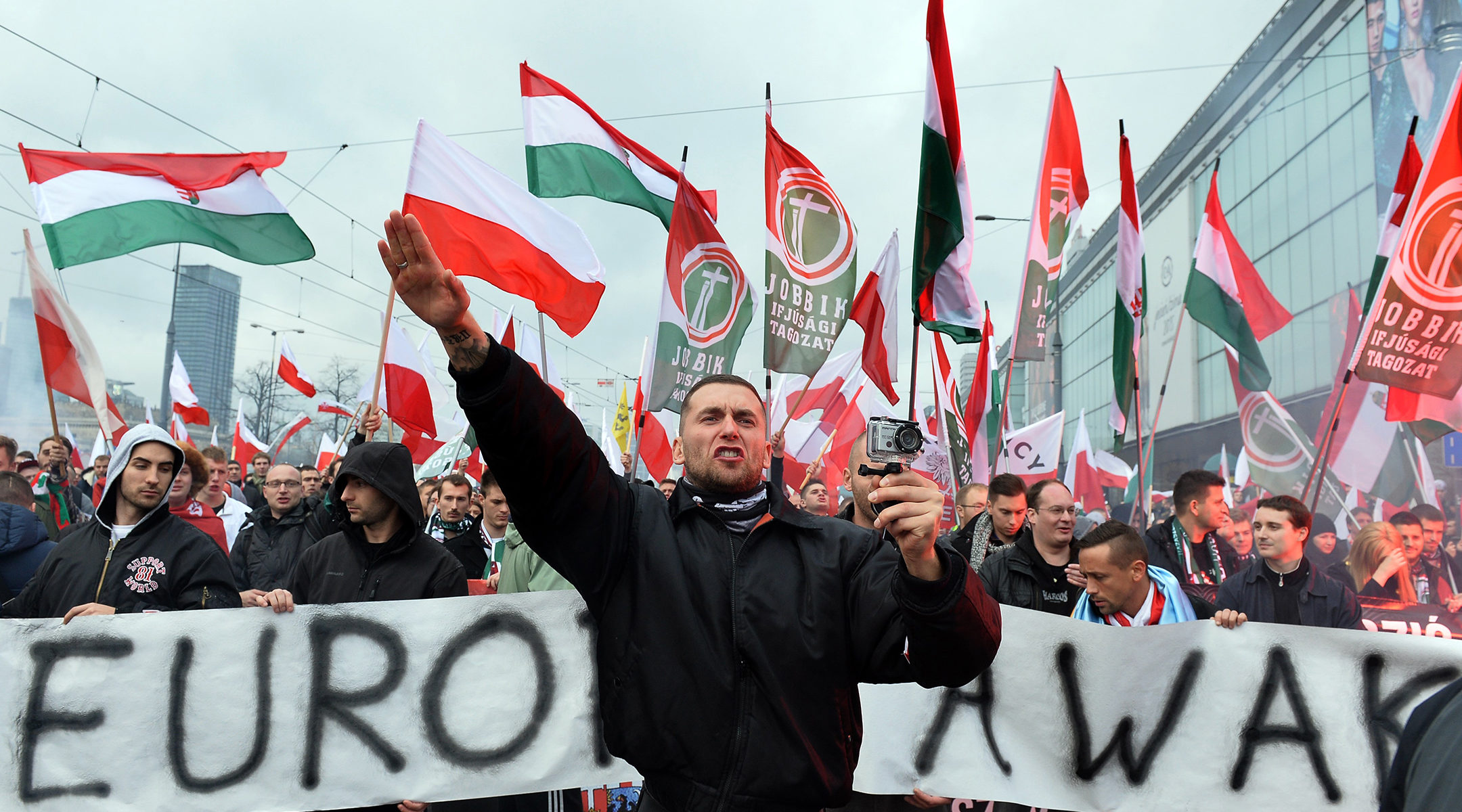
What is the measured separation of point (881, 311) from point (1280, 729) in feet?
17.6

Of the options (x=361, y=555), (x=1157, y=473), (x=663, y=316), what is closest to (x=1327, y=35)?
(x=1157, y=473)

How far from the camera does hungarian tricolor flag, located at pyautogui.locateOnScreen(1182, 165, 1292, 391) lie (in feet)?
26.7

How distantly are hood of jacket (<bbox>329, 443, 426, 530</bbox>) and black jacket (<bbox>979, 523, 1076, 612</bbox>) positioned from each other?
256 centimetres

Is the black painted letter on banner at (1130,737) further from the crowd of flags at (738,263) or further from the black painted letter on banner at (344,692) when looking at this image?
the black painted letter on banner at (344,692)

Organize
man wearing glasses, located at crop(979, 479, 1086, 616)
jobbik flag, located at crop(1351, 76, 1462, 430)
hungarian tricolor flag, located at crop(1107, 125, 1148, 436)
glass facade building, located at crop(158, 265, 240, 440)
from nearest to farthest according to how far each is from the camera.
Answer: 1. man wearing glasses, located at crop(979, 479, 1086, 616)
2. jobbik flag, located at crop(1351, 76, 1462, 430)
3. hungarian tricolor flag, located at crop(1107, 125, 1148, 436)
4. glass facade building, located at crop(158, 265, 240, 440)

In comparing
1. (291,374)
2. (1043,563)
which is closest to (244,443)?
(291,374)

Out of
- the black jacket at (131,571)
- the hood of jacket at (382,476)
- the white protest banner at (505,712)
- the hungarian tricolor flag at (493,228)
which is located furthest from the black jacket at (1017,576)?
the black jacket at (131,571)

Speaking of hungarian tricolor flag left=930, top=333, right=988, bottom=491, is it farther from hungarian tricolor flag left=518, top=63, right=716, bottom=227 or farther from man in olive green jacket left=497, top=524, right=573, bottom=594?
man in olive green jacket left=497, top=524, right=573, bottom=594

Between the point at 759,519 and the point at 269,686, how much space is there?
7.42 ft

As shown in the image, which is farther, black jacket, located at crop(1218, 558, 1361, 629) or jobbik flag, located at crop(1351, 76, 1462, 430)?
jobbik flag, located at crop(1351, 76, 1462, 430)

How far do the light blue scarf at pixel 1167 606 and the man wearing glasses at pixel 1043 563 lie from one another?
0.44 m

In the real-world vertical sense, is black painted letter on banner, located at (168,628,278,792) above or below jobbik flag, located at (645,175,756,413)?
below

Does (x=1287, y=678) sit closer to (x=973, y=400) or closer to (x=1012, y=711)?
(x=1012, y=711)

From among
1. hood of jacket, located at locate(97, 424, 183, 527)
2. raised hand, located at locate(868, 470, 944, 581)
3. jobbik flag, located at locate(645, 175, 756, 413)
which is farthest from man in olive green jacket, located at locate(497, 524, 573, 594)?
raised hand, located at locate(868, 470, 944, 581)
